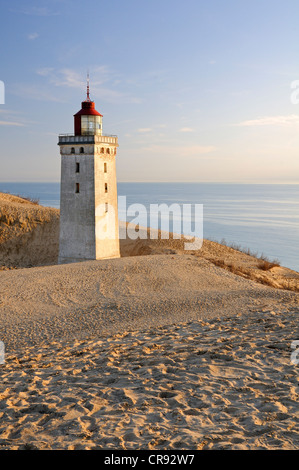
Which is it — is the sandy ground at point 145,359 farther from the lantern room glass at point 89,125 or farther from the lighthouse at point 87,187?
the lantern room glass at point 89,125

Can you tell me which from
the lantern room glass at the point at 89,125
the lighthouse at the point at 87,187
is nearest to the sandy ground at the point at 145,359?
the lighthouse at the point at 87,187

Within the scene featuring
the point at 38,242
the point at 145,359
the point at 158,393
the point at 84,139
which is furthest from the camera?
the point at 38,242

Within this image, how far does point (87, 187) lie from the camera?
22.5 metres

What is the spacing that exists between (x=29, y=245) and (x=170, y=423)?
1023 inches

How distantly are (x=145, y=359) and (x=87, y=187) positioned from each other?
15203 mm

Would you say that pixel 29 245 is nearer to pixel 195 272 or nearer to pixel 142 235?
pixel 142 235

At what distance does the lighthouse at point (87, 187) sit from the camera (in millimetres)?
22359

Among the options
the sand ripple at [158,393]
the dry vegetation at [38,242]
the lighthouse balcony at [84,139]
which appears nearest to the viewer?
the sand ripple at [158,393]

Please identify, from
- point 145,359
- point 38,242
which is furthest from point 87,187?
point 145,359

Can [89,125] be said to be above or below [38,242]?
above

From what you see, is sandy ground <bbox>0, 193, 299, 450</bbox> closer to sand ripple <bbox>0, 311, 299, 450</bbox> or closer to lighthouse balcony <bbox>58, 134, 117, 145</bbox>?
sand ripple <bbox>0, 311, 299, 450</bbox>

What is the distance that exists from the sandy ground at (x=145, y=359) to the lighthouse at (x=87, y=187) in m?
5.29

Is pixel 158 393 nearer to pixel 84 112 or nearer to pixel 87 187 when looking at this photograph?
pixel 87 187
